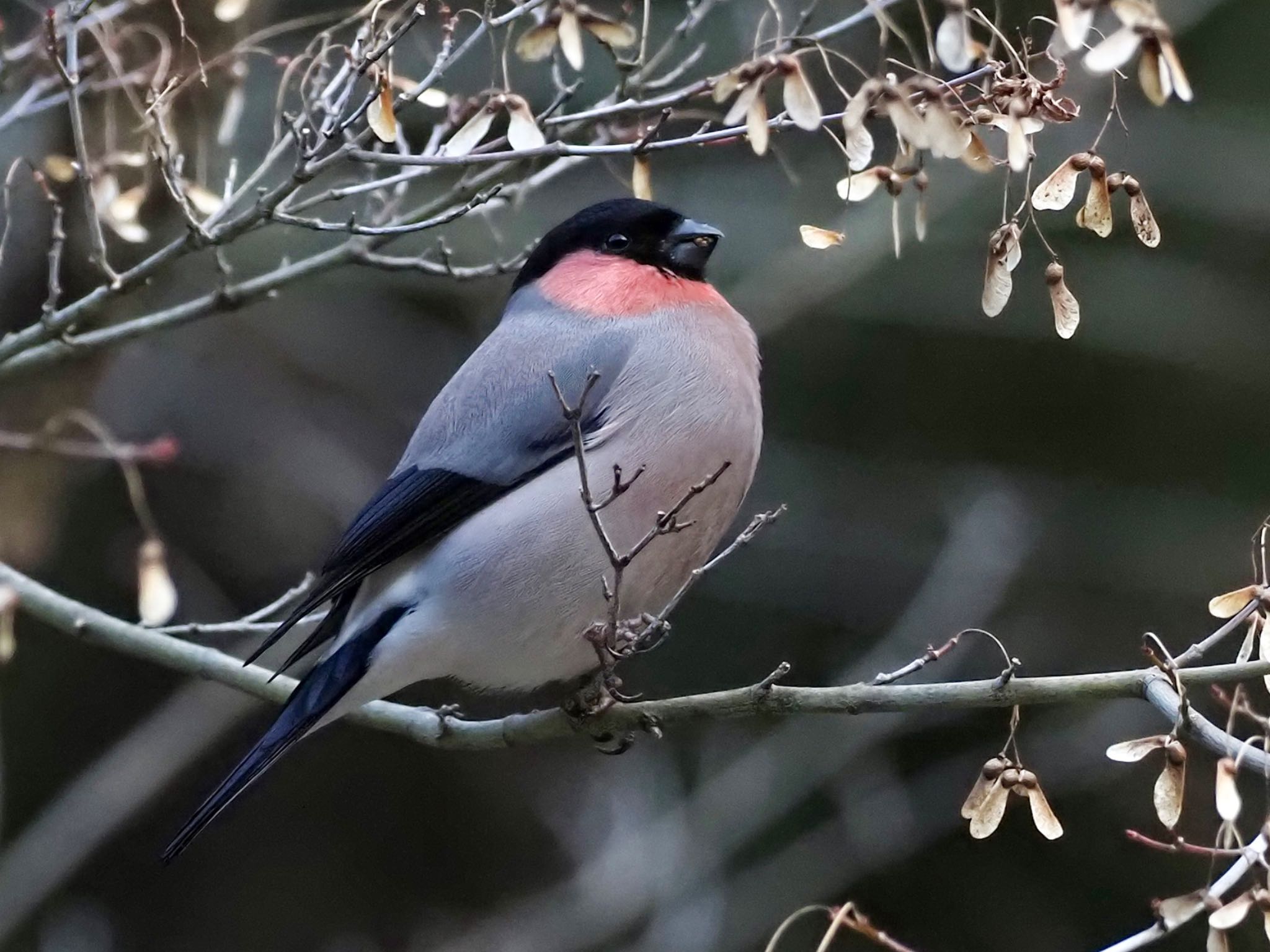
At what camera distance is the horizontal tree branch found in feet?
6.72

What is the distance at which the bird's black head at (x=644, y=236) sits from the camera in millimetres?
3266

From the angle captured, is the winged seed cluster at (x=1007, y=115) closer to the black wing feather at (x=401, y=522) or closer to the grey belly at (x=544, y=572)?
the grey belly at (x=544, y=572)

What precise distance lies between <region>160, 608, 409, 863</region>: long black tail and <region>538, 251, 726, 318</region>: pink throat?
728mm

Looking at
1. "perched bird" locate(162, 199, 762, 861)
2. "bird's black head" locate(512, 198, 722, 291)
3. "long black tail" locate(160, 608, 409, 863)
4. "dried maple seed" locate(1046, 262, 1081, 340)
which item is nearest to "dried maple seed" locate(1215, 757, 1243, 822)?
"dried maple seed" locate(1046, 262, 1081, 340)

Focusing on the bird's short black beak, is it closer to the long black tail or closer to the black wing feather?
the black wing feather

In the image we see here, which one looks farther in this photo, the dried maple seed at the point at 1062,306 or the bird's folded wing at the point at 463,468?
the bird's folded wing at the point at 463,468

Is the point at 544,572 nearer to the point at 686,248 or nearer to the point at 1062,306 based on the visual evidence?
the point at 686,248

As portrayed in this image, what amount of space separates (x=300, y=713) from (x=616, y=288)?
1036 millimetres

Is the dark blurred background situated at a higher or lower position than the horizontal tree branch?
lower

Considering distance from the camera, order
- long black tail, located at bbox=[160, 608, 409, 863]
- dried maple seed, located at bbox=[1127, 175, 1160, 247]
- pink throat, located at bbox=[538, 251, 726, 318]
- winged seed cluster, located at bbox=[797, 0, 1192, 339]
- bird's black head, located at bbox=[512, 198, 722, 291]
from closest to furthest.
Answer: winged seed cluster, located at bbox=[797, 0, 1192, 339]
dried maple seed, located at bbox=[1127, 175, 1160, 247]
long black tail, located at bbox=[160, 608, 409, 863]
pink throat, located at bbox=[538, 251, 726, 318]
bird's black head, located at bbox=[512, 198, 722, 291]

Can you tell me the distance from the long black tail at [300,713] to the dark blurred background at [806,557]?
187cm

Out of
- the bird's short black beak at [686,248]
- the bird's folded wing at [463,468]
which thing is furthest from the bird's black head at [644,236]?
the bird's folded wing at [463,468]

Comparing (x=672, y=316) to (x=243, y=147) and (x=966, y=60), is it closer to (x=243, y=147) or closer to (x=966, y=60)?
(x=966, y=60)

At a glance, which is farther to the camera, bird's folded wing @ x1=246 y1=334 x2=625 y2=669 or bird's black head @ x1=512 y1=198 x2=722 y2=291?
bird's black head @ x1=512 y1=198 x2=722 y2=291
